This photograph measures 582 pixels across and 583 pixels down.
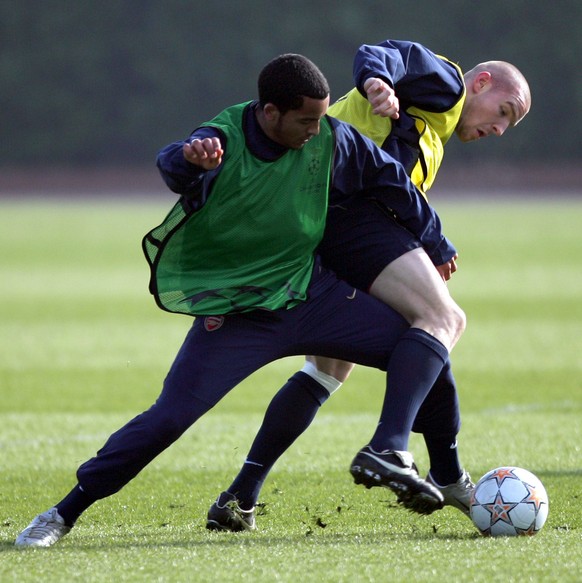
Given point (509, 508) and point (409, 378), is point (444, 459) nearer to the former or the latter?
point (509, 508)

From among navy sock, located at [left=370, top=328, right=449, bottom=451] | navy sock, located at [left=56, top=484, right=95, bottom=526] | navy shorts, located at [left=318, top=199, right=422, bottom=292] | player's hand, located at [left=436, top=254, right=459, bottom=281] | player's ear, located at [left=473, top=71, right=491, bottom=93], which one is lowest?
navy sock, located at [left=56, top=484, right=95, bottom=526]

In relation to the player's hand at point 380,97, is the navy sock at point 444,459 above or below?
below

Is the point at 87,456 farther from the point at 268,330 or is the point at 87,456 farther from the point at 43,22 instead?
the point at 43,22

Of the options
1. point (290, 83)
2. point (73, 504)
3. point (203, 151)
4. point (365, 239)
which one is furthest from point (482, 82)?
point (73, 504)

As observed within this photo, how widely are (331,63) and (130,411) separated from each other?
169ft

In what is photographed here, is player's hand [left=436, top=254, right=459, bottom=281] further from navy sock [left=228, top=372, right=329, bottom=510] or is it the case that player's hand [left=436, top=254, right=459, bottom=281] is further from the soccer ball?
the soccer ball

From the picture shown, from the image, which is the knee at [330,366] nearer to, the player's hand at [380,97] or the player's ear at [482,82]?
the player's hand at [380,97]

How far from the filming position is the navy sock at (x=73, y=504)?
4.51m

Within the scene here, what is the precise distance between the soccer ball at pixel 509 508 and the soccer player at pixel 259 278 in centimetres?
45

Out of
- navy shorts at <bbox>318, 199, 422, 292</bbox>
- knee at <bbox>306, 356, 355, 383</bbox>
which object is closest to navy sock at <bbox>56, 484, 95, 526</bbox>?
knee at <bbox>306, 356, 355, 383</bbox>

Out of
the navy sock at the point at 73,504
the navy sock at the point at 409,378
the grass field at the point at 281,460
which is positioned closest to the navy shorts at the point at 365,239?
the navy sock at the point at 409,378

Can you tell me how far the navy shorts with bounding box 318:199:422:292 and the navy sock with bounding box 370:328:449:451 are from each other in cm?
32

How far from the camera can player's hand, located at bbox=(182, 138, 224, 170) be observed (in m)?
4.04

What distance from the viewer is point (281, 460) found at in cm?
686
